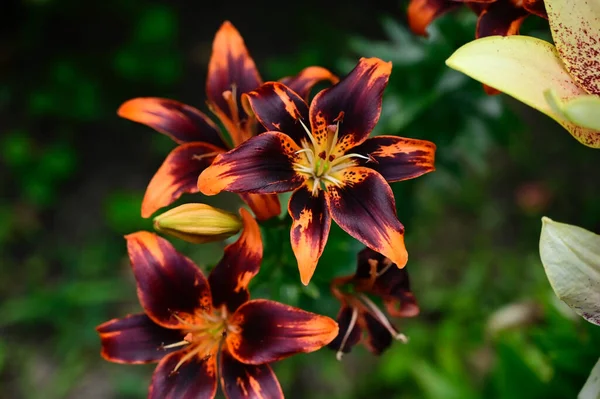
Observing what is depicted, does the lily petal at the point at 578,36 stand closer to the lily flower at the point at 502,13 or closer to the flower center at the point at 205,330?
the lily flower at the point at 502,13

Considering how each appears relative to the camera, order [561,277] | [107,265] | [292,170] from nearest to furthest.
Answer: [561,277]
[292,170]
[107,265]

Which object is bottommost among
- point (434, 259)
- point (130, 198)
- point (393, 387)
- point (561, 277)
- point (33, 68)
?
point (393, 387)

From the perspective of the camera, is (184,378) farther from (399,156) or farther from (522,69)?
(522,69)

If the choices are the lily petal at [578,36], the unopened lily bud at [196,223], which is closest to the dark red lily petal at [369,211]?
the unopened lily bud at [196,223]

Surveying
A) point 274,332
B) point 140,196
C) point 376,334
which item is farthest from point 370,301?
point 140,196

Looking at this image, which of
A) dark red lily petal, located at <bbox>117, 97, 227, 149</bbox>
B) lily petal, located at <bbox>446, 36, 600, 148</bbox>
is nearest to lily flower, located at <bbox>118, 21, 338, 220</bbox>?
dark red lily petal, located at <bbox>117, 97, 227, 149</bbox>

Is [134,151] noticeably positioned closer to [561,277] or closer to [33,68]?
[33,68]

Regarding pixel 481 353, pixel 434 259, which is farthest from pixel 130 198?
pixel 481 353
